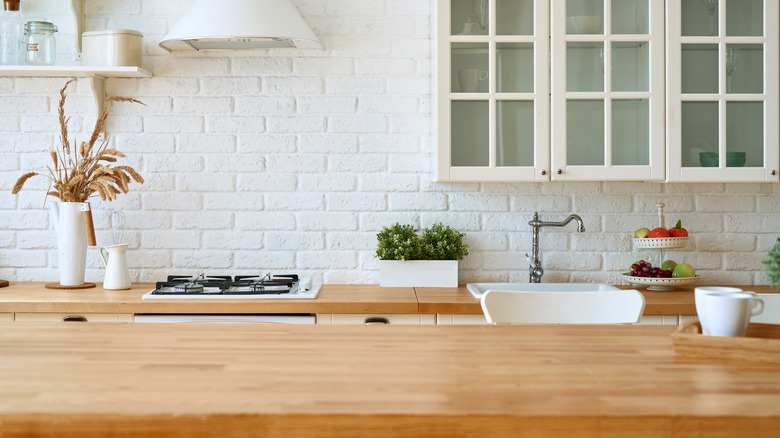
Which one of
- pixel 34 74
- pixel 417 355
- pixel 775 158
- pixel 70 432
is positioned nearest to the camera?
pixel 70 432

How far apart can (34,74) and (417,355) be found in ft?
8.25

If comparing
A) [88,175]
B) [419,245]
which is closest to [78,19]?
[88,175]

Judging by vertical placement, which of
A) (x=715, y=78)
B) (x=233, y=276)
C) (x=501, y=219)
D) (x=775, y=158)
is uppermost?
(x=715, y=78)

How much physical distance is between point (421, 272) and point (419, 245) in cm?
11

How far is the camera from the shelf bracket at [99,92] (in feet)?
10.00

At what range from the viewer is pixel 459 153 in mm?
2893

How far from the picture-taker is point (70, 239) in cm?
291

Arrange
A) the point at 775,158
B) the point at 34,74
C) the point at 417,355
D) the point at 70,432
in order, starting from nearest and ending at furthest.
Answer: the point at 70,432 → the point at 417,355 → the point at 775,158 → the point at 34,74

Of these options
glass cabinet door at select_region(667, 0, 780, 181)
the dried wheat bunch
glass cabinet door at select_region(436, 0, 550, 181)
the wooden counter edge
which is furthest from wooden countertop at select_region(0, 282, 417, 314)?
the wooden counter edge

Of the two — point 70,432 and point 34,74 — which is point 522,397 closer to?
point 70,432

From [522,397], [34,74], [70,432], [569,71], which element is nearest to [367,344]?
[522,397]

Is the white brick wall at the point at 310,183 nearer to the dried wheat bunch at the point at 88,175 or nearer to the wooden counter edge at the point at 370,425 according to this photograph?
the dried wheat bunch at the point at 88,175

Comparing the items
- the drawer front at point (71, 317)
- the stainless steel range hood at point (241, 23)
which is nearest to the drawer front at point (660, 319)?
the stainless steel range hood at point (241, 23)

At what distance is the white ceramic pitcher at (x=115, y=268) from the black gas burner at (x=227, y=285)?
20 cm
